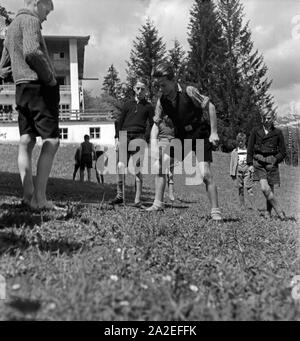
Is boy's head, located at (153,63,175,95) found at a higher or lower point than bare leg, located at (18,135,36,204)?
higher

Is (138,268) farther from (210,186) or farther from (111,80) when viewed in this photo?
(111,80)

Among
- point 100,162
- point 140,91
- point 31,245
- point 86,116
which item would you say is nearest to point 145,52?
point 86,116

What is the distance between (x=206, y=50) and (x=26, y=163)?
5309 centimetres

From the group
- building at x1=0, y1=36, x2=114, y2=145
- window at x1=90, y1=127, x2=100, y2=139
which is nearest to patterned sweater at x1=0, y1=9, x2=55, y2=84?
building at x1=0, y1=36, x2=114, y2=145

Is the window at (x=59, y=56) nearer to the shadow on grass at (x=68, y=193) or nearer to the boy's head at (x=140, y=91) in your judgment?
the shadow on grass at (x=68, y=193)

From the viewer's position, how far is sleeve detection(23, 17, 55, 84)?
538 cm

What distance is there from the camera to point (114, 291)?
2699 mm

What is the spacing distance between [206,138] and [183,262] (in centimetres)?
309

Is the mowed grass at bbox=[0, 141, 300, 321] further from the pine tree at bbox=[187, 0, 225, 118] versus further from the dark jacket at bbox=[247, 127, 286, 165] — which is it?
the pine tree at bbox=[187, 0, 225, 118]

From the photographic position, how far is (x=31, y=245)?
380 centimetres

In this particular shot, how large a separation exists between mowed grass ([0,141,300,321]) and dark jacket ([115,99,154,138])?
3161mm

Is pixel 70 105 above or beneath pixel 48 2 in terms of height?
above
